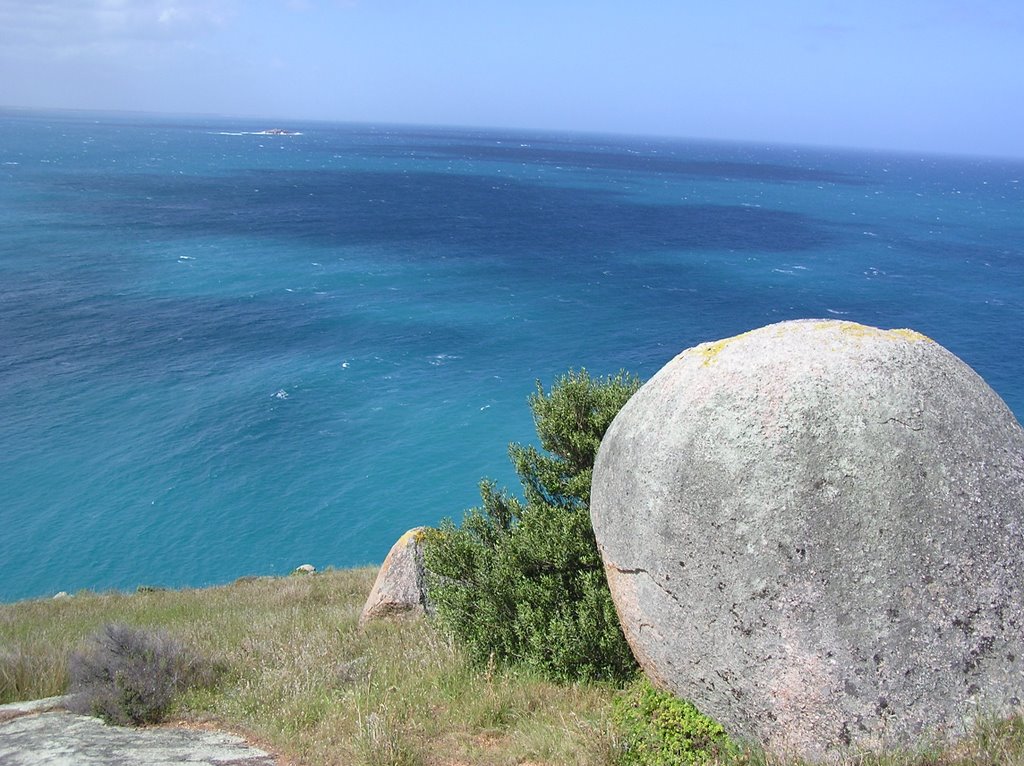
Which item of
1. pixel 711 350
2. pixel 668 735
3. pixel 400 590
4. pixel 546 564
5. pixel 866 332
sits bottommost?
pixel 400 590

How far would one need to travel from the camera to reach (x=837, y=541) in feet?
23.6

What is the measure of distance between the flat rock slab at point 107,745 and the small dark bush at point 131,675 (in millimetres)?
194

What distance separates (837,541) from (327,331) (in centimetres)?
5423

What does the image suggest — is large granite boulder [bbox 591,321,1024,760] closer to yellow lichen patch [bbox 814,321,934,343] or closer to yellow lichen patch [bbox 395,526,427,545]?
yellow lichen patch [bbox 814,321,934,343]

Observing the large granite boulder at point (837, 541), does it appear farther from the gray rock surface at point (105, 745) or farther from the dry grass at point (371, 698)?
the gray rock surface at point (105, 745)

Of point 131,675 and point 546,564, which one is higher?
point 546,564

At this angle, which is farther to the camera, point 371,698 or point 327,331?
point 327,331

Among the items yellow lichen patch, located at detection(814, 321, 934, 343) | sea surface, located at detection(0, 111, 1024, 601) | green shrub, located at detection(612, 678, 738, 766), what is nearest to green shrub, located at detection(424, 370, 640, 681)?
green shrub, located at detection(612, 678, 738, 766)

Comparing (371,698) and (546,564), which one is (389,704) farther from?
(546,564)

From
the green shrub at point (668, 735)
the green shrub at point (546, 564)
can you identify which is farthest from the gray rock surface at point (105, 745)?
the green shrub at point (668, 735)

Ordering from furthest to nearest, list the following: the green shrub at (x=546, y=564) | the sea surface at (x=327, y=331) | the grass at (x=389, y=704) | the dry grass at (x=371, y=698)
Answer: the sea surface at (x=327, y=331), the green shrub at (x=546, y=564), the dry grass at (x=371, y=698), the grass at (x=389, y=704)

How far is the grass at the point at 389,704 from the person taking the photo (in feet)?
26.1

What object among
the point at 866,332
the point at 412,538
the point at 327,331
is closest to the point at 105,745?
the point at 866,332

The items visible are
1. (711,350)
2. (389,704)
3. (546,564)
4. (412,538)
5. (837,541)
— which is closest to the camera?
(837,541)
